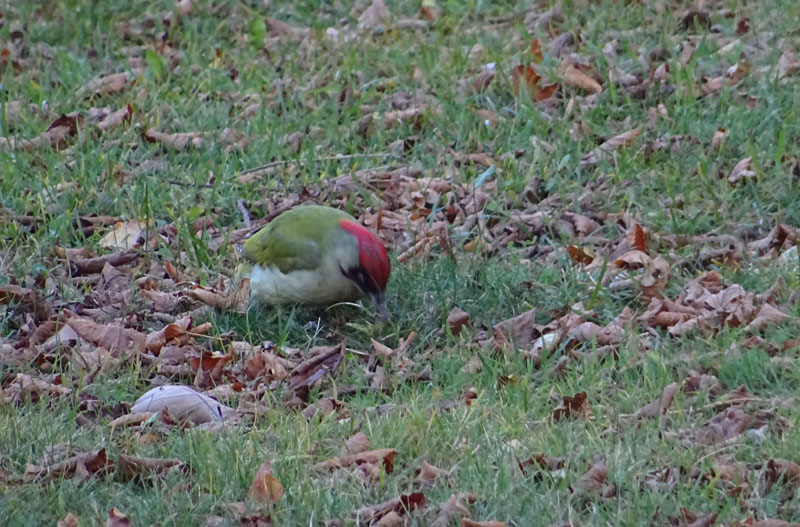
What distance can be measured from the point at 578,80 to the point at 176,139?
9.22 feet

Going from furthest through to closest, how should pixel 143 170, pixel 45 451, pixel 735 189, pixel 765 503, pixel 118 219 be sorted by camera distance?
pixel 143 170
pixel 118 219
pixel 735 189
pixel 45 451
pixel 765 503

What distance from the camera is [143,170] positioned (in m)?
8.52

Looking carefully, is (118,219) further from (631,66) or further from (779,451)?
(779,451)

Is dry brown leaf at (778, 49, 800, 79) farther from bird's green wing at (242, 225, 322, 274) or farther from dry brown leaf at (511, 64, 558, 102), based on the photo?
bird's green wing at (242, 225, 322, 274)

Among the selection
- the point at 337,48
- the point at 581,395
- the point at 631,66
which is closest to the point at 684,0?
the point at 631,66

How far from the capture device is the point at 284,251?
6.66 meters

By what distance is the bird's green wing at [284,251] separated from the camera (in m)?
6.57

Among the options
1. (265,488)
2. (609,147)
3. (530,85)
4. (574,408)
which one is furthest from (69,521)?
(530,85)

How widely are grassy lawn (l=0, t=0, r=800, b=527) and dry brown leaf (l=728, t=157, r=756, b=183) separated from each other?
16 mm

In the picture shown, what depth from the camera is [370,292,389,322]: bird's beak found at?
629 centimetres

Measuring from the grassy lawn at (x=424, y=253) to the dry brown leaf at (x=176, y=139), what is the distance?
99 mm

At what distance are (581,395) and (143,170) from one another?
13.9 ft

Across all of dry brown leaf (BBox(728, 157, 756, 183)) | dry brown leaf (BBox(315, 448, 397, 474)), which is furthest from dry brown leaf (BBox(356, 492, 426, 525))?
dry brown leaf (BBox(728, 157, 756, 183))

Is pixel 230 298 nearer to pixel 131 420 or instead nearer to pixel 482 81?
pixel 131 420
